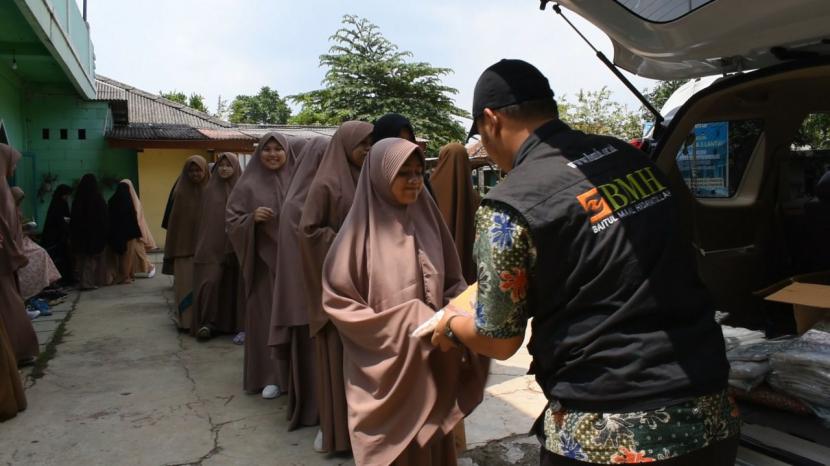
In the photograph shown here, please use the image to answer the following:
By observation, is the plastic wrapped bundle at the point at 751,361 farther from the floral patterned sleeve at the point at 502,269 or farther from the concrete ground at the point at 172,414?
the floral patterned sleeve at the point at 502,269

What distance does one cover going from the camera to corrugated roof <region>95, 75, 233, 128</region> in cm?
1847

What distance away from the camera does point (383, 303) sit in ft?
8.49

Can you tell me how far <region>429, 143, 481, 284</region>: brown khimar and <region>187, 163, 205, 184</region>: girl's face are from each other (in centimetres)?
351

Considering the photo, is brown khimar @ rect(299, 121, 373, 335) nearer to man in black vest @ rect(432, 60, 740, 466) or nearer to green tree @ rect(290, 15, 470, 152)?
man in black vest @ rect(432, 60, 740, 466)

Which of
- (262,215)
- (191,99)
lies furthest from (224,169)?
(191,99)

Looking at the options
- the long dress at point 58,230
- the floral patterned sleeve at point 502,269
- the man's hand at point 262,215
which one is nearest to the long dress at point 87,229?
the long dress at point 58,230

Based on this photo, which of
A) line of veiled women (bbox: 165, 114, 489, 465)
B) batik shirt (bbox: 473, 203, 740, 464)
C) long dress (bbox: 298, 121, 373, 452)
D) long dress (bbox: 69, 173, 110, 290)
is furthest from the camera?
long dress (bbox: 69, 173, 110, 290)

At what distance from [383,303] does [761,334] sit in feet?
6.17

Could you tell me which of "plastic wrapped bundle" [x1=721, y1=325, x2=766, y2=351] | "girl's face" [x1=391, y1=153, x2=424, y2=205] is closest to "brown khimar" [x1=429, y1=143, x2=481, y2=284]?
"girl's face" [x1=391, y1=153, x2=424, y2=205]

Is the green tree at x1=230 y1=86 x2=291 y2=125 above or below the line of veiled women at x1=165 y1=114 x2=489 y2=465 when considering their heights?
above

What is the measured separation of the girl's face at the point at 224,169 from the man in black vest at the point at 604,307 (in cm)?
516

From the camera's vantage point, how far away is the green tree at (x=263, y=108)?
2178 inches

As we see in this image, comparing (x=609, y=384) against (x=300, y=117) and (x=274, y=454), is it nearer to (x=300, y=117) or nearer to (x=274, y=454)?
(x=274, y=454)

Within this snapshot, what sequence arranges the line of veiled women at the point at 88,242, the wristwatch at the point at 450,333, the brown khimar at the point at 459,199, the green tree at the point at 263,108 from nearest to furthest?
1. the wristwatch at the point at 450,333
2. the brown khimar at the point at 459,199
3. the line of veiled women at the point at 88,242
4. the green tree at the point at 263,108
